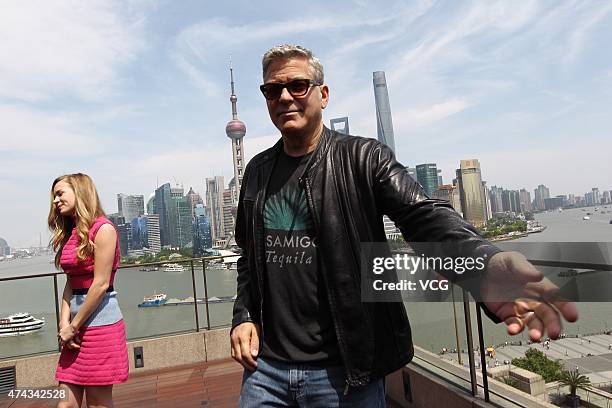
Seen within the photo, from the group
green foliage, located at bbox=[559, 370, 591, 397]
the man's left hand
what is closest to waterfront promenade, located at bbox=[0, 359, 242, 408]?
green foliage, located at bbox=[559, 370, 591, 397]

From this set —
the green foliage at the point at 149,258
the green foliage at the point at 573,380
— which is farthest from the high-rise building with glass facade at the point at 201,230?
the green foliage at the point at 573,380

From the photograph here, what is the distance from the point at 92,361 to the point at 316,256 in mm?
1569

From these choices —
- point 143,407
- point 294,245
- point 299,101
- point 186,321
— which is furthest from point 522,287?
point 186,321

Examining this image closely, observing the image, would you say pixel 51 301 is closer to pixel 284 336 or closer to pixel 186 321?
pixel 186 321

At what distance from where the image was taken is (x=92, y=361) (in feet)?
7.00

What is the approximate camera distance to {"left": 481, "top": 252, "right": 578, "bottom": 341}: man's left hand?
0.63 meters

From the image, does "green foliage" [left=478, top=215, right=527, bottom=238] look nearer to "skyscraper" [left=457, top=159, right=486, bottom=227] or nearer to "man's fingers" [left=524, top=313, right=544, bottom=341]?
"skyscraper" [left=457, top=159, right=486, bottom=227]

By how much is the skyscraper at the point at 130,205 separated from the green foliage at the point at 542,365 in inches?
3676

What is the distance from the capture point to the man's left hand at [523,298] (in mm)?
626

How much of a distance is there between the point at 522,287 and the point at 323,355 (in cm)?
66

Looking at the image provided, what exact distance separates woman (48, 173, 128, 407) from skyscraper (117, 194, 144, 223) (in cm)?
9257

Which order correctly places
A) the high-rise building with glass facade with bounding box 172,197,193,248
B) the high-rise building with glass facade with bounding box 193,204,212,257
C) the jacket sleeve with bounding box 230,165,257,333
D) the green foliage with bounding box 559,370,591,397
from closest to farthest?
1. the jacket sleeve with bounding box 230,165,257,333
2. the green foliage with bounding box 559,370,591,397
3. the high-rise building with glass facade with bounding box 193,204,212,257
4. the high-rise building with glass facade with bounding box 172,197,193,248

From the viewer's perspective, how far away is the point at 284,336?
4.07ft

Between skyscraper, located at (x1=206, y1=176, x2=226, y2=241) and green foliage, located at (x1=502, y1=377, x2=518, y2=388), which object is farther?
skyscraper, located at (x1=206, y1=176, x2=226, y2=241)
